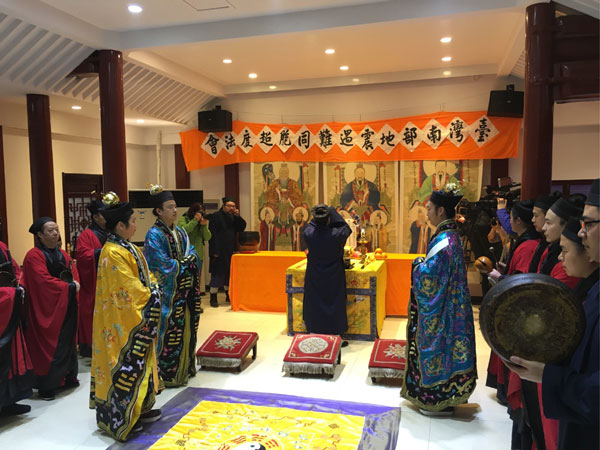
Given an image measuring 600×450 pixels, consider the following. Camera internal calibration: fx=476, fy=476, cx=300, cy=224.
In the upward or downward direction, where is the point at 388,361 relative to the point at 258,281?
downward

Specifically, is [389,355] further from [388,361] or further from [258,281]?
[258,281]

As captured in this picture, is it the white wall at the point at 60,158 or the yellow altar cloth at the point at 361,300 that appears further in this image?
the white wall at the point at 60,158

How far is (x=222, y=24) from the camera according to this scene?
5.17m

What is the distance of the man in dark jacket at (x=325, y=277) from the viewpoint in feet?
15.5

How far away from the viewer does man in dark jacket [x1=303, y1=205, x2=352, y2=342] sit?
4734 millimetres

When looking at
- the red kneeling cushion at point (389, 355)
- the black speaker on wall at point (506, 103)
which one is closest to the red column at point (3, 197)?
the red kneeling cushion at point (389, 355)

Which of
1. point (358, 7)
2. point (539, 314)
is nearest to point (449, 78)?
point (358, 7)

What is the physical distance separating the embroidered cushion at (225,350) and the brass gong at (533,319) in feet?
9.77

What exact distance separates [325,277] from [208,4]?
9.57ft

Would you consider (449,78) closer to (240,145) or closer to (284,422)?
(240,145)

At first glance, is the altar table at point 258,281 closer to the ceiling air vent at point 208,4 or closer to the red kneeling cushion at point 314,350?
the red kneeling cushion at point 314,350

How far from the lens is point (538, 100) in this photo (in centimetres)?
408

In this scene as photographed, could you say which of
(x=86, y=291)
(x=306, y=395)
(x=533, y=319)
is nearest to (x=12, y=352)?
(x=86, y=291)

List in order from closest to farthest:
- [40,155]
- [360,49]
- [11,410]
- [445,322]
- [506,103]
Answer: [445,322] → [11,410] → [360,49] → [40,155] → [506,103]
